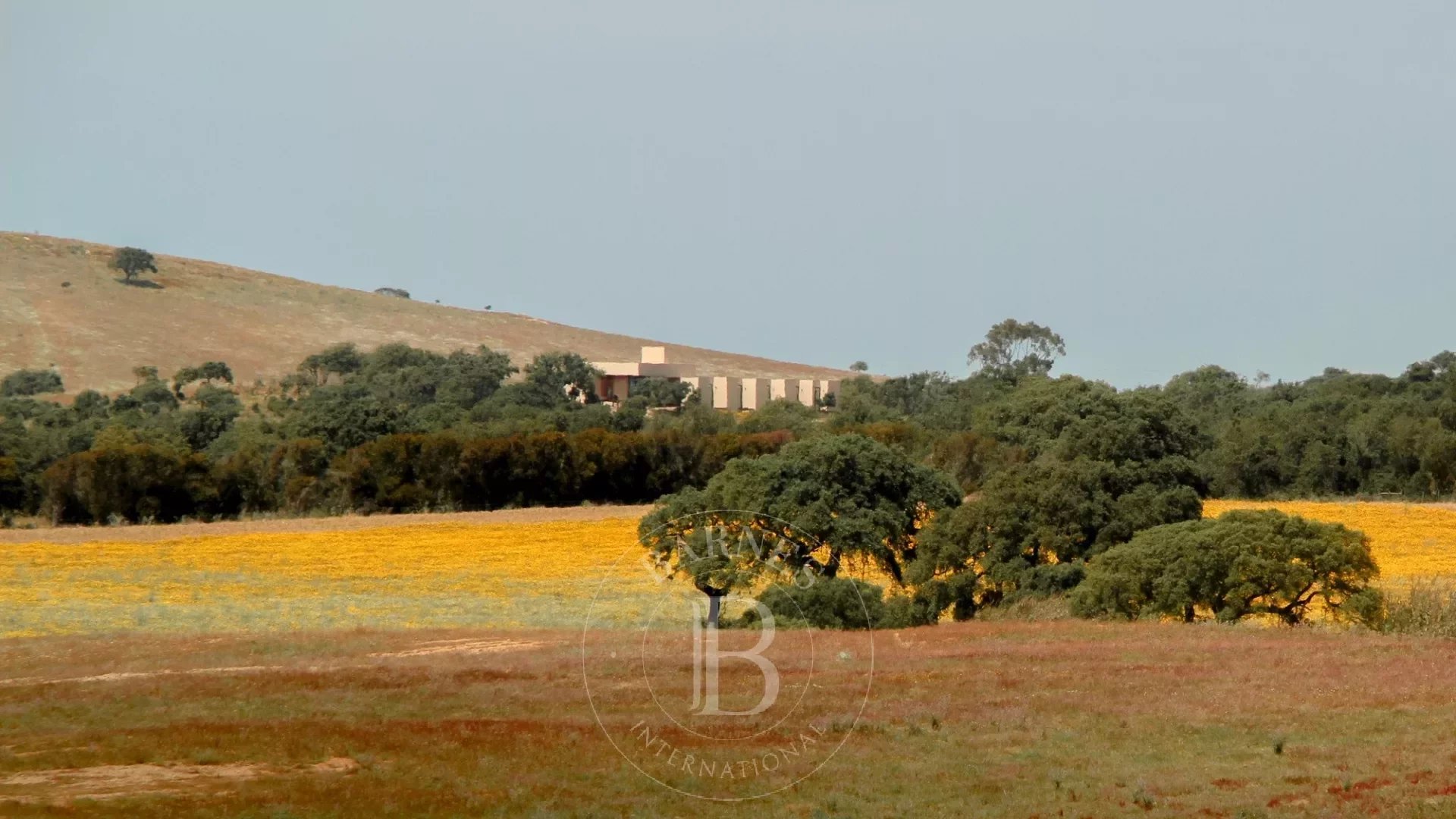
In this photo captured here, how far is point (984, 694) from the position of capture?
21750mm

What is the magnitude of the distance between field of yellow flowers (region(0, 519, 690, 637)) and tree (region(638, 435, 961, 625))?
7.24 feet

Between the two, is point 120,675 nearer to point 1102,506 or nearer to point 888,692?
point 888,692

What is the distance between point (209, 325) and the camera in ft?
494

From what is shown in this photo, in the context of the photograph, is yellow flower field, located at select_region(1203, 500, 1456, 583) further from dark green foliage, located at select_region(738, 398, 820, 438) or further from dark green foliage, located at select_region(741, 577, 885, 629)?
dark green foliage, located at select_region(738, 398, 820, 438)

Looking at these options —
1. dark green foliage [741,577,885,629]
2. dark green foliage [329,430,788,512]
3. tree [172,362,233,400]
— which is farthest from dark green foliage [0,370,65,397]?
dark green foliage [741,577,885,629]

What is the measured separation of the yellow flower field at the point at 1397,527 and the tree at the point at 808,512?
26.7 ft

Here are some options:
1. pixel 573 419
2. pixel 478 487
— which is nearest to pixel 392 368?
pixel 573 419

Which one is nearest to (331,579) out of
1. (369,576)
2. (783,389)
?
(369,576)

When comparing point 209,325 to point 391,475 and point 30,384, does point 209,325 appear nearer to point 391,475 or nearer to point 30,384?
point 30,384

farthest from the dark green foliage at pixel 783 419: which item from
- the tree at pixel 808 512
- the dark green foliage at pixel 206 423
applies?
the tree at pixel 808 512

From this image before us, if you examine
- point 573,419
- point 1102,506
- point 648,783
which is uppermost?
point 573,419

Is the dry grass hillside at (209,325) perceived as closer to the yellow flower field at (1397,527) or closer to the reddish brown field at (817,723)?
the yellow flower field at (1397,527)

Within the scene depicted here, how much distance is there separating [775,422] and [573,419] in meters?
12.7

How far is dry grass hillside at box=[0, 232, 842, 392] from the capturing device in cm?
13350
